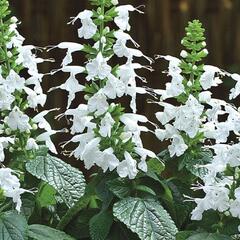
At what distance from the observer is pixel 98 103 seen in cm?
132

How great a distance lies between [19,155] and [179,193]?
249 mm

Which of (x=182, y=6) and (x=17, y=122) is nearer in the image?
(x=17, y=122)

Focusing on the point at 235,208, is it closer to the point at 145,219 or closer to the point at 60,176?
the point at 145,219

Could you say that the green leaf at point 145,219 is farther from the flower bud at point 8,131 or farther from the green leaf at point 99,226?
the flower bud at point 8,131

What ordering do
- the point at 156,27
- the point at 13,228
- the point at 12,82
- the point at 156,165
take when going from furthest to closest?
the point at 156,27 < the point at 156,165 < the point at 12,82 < the point at 13,228

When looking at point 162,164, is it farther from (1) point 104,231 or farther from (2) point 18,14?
(2) point 18,14

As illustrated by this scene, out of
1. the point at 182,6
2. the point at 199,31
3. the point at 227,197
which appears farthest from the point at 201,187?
the point at 182,6

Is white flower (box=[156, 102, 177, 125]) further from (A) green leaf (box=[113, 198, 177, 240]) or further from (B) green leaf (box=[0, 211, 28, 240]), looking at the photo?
(B) green leaf (box=[0, 211, 28, 240])

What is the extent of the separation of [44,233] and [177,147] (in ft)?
0.84

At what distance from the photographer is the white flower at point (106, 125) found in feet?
4.33

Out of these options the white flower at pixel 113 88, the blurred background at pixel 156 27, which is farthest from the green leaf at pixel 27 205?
the blurred background at pixel 156 27

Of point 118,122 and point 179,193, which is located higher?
point 118,122

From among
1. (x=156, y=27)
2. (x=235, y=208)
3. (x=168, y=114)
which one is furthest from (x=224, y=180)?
(x=156, y=27)

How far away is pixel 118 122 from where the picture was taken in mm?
1356
